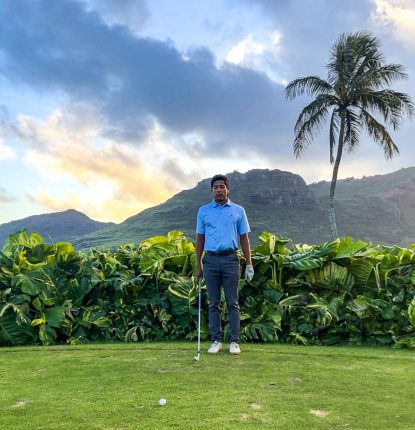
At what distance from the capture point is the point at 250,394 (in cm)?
404

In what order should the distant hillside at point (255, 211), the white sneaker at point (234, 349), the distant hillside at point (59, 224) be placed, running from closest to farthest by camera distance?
the white sneaker at point (234, 349) → the distant hillside at point (255, 211) → the distant hillside at point (59, 224)

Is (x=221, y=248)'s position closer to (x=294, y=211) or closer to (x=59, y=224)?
(x=294, y=211)

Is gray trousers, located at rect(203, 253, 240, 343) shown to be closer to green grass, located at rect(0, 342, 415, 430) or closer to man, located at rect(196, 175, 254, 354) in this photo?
man, located at rect(196, 175, 254, 354)

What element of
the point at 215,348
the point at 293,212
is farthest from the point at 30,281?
the point at 293,212

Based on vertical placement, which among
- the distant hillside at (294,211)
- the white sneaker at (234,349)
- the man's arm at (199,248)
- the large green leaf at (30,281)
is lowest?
the white sneaker at (234,349)

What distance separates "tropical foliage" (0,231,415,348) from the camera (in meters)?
6.68

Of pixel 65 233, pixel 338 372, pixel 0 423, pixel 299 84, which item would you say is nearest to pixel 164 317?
pixel 338 372

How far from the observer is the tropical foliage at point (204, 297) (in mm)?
6680

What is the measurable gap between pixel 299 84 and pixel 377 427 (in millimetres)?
25158

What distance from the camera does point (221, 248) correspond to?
5828mm

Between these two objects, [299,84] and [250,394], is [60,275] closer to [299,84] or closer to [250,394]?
[250,394]

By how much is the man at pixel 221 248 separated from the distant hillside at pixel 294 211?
3228 inches

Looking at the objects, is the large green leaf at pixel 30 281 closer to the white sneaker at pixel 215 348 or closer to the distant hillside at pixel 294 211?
the white sneaker at pixel 215 348

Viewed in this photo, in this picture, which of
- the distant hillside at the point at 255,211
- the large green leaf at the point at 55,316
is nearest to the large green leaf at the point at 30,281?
the large green leaf at the point at 55,316
